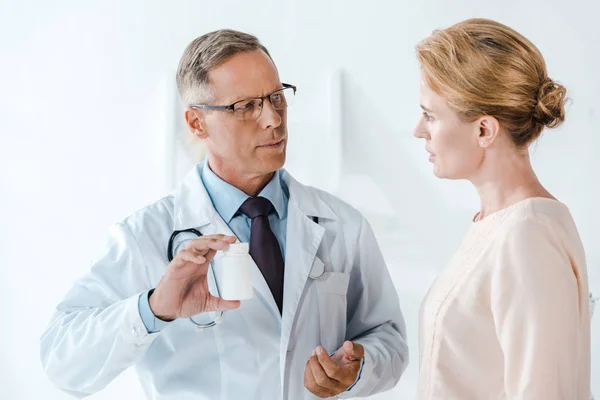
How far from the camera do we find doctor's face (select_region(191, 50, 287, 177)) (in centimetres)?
184

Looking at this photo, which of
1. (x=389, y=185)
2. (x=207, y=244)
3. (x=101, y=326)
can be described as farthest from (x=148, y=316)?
(x=389, y=185)

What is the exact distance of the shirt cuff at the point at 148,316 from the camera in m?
1.60

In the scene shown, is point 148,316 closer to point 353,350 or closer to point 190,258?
point 190,258

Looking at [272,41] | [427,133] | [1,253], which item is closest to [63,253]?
[1,253]

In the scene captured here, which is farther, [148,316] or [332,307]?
[332,307]

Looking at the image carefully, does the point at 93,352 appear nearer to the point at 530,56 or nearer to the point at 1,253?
the point at 530,56

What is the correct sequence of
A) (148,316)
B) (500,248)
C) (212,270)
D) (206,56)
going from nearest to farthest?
(500,248), (148,316), (212,270), (206,56)

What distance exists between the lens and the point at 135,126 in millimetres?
3074

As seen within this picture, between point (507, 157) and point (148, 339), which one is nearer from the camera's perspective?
point (507, 157)

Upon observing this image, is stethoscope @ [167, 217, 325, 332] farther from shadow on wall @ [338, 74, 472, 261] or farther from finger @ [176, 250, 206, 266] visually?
shadow on wall @ [338, 74, 472, 261]

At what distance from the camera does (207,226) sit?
1813 millimetres

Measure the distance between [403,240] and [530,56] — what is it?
1.69m

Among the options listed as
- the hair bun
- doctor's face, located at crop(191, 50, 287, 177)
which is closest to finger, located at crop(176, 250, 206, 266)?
doctor's face, located at crop(191, 50, 287, 177)

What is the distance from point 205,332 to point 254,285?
16 cm
